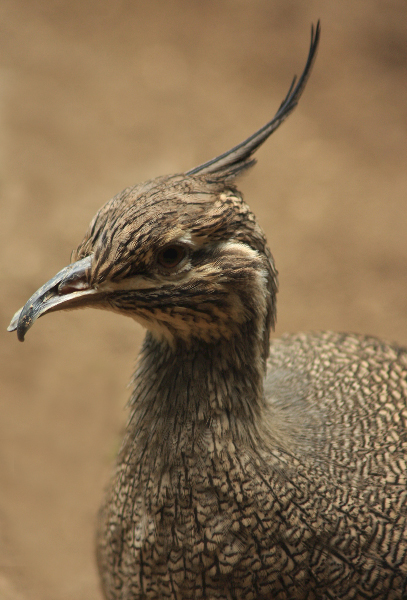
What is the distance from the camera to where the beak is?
7.30ft

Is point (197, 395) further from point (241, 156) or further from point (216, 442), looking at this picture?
point (241, 156)

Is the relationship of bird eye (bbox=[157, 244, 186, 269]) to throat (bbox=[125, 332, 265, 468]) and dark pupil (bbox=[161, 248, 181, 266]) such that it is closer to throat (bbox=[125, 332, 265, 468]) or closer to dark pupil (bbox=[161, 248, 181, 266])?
Answer: dark pupil (bbox=[161, 248, 181, 266])

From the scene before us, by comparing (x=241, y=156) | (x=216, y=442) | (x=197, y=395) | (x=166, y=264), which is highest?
(x=241, y=156)

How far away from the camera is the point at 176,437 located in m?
2.56

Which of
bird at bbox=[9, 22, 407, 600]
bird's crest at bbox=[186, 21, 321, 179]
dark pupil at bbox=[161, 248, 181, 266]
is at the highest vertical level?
bird's crest at bbox=[186, 21, 321, 179]

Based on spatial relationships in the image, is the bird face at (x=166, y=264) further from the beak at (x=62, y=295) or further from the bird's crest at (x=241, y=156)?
the bird's crest at (x=241, y=156)

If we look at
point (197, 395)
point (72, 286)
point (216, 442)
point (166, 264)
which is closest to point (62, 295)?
point (72, 286)

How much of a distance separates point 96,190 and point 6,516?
3.23 meters

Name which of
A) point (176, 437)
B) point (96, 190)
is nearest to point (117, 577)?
point (176, 437)

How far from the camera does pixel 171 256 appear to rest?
2273 millimetres

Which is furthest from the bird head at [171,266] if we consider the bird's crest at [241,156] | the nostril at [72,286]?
the bird's crest at [241,156]

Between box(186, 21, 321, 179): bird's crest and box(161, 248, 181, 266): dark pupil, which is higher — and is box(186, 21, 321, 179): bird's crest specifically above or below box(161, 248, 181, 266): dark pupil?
above

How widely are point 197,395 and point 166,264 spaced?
1.96ft

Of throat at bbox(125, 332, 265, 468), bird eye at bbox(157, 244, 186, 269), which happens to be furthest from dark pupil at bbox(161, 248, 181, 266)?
throat at bbox(125, 332, 265, 468)
